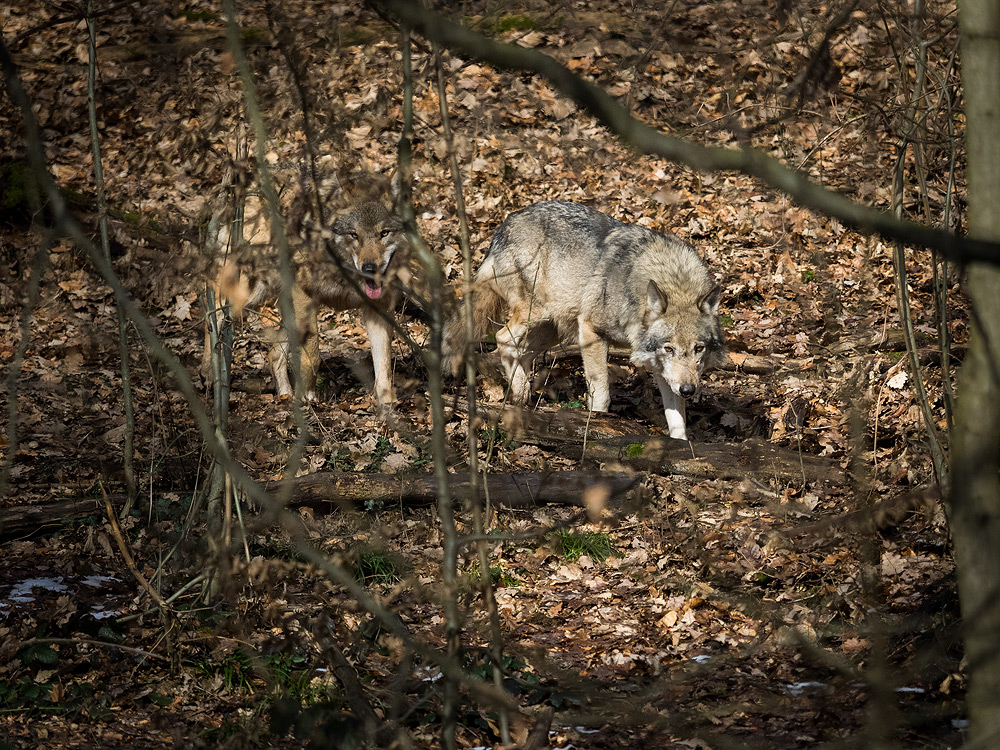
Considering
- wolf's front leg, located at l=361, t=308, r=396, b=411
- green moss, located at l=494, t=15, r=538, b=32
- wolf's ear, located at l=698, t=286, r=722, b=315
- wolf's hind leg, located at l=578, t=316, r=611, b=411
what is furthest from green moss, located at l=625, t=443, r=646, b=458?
green moss, located at l=494, t=15, r=538, b=32

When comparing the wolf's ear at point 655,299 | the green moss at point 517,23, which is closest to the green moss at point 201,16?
the green moss at point 517,23

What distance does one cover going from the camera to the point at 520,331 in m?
9.33

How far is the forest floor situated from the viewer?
11.1ft

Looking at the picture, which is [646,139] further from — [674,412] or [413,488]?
[674,412]

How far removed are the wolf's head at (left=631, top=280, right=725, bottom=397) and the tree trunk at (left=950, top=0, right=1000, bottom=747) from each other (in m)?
5.95

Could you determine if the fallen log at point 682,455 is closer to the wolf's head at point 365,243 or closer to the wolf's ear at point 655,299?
the wolf's ear at point 655,299

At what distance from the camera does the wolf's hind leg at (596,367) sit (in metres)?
8.79

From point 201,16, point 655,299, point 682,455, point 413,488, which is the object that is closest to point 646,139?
point 413,488

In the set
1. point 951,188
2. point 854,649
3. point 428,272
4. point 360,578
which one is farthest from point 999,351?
point 360,578

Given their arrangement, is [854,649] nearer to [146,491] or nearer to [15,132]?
[146,491]

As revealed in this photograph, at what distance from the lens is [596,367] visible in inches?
349

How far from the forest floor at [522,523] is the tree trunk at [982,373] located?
0.21 metres

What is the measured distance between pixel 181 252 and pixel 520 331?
5530 millimetres

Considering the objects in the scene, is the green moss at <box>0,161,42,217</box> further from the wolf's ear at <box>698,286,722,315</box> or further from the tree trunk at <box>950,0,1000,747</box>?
the tree trunk at <box>950,0,1000,747</box>
